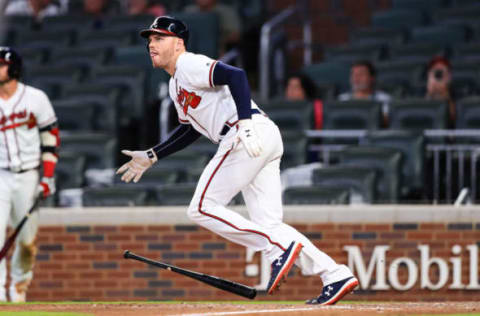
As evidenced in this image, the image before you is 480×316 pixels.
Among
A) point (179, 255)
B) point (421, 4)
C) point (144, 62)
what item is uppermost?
point (421, 4)

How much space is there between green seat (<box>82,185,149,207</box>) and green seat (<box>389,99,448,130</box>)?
8.66ft

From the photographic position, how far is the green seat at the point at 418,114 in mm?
10109

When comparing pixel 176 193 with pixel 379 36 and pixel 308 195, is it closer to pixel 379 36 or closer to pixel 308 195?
pixel 308 195

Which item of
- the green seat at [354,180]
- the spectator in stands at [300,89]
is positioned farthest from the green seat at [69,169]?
the spectator in stands at [300,89]

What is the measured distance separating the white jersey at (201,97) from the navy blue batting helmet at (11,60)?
209 cm

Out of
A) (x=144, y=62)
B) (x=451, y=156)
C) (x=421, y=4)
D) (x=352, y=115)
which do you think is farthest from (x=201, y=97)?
(x=421, y=4)

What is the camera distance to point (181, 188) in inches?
355

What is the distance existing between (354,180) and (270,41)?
4.53 metres

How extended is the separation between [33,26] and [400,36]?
5.17 metres

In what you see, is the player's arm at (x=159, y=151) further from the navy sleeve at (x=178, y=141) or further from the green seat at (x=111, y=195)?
the green seat at (x=111, y=195)

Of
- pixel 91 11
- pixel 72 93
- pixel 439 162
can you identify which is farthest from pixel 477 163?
pixel 91 11

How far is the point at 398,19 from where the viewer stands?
544 inches

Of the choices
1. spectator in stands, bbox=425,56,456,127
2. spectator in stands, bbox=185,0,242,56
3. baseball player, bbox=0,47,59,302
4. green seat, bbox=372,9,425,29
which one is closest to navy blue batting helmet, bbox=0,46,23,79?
baseball player, bbox=0,47,59,302

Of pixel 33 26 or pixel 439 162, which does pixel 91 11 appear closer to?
pixel 33 26
